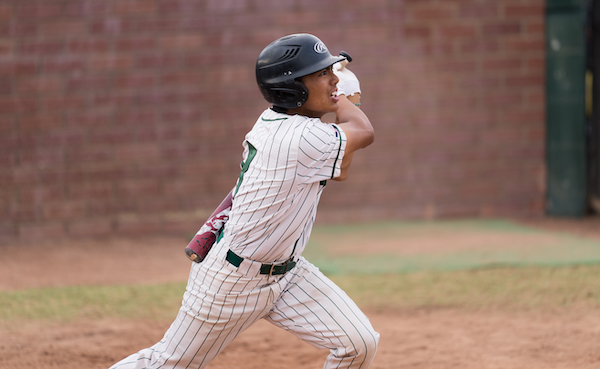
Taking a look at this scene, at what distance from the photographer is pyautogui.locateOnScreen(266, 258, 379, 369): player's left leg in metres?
2.76

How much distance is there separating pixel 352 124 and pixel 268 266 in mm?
694

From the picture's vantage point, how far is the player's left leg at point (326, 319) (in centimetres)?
276

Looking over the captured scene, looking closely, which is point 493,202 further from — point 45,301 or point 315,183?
point 315,183

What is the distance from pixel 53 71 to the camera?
301 inches

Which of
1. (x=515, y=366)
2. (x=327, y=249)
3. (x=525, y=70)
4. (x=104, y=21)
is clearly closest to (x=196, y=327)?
(x=515, y=366)

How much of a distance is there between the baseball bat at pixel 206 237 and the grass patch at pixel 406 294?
2287mm

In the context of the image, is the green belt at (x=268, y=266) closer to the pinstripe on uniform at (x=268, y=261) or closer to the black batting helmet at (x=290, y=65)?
the pinstripe on uniform at (x=268, y=261)

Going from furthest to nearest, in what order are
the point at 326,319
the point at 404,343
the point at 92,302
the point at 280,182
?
the point at 92,302, the point at 404,343, the point at 326,319, the point at 280,182

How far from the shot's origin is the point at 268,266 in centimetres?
271

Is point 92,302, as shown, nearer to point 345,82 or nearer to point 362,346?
point 362,346

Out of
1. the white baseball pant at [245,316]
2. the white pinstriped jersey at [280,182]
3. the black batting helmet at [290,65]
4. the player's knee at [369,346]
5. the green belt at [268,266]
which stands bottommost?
the player's knee at [369,346]

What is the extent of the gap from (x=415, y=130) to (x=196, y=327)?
5.97m

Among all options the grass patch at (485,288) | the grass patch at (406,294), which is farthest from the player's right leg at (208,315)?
the grass patch at (485,288)

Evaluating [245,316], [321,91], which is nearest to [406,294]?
[245,316]
